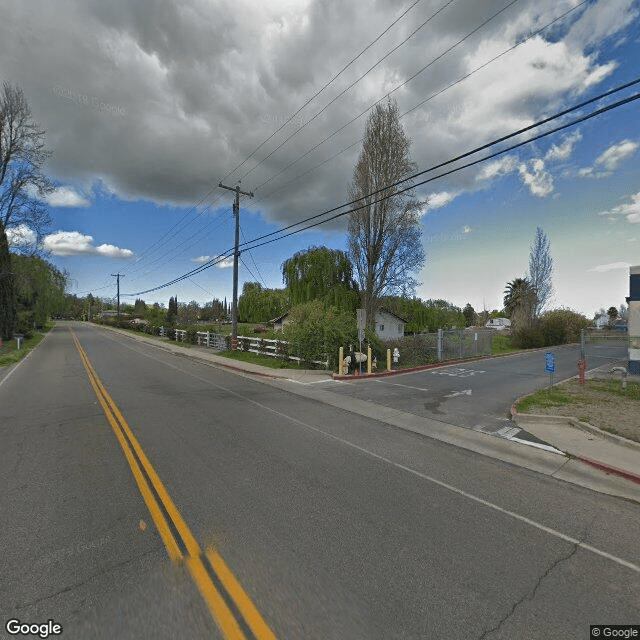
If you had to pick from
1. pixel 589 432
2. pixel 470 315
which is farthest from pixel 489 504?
pixel 470 315

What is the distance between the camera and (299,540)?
329 centimetres

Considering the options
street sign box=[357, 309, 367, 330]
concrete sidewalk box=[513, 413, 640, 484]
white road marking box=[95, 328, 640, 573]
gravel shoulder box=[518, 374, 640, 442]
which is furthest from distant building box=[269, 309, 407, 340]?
white road marking box=[95, 328, 640, 573]

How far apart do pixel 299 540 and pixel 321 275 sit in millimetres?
24479

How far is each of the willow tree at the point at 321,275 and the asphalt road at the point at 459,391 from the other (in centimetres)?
1165

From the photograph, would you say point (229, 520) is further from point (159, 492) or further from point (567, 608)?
point (567, 608)

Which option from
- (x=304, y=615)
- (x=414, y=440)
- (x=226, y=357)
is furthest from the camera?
(x=226, y=357)

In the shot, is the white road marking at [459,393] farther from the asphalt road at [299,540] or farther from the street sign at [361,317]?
the asphalt road at [299,540]

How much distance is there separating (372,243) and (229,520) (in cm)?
2015

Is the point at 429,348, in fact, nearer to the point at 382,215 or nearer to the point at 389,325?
the point at 382,215

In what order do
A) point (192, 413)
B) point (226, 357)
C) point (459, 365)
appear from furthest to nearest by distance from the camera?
point (226, 357) → point (459, 365) → point (192, 413)

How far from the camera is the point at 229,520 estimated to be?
3604 mm

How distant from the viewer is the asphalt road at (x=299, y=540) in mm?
2422

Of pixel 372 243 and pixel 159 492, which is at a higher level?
pixel 372 243

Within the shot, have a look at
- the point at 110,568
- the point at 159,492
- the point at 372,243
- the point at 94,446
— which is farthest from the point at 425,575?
the point at 372,243
